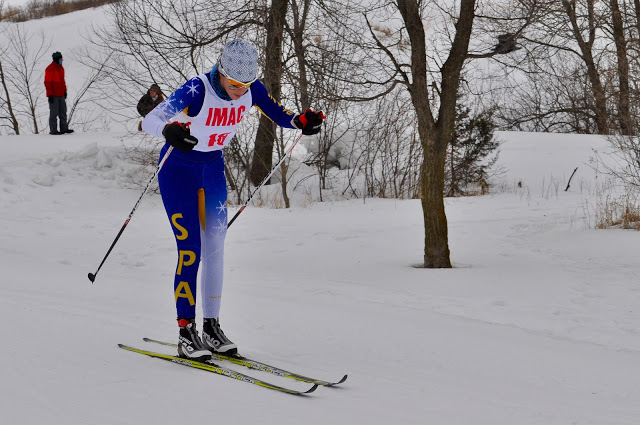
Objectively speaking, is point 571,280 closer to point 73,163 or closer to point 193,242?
point 193,242

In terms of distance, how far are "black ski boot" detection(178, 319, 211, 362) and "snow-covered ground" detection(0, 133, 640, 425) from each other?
0.18m

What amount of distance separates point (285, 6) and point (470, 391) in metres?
10.0

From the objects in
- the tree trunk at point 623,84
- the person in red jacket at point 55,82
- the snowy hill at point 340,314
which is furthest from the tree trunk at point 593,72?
the person in red jacket at point 55,82

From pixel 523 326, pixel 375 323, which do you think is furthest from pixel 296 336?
pixel 523 326

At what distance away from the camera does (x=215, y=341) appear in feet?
12.6

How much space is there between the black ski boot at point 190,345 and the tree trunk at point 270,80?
691 cm

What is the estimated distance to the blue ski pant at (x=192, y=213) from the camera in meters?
3.68

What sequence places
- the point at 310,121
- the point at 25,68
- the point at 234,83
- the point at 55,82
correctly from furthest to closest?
1. the point at 25,68
2. the point at 55,82
3. the point at 310,121
4. the point at 234,83

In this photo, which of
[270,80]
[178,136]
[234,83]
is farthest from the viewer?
[270,80]

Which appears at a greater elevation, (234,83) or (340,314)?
(234,83)

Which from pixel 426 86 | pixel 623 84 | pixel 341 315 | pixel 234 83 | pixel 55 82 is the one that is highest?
pixel 55 82

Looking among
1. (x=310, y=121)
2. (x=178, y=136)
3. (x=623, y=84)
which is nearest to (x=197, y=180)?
(x=178, y=136)

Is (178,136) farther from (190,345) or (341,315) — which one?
(341,315)

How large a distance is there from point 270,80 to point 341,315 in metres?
6.51
